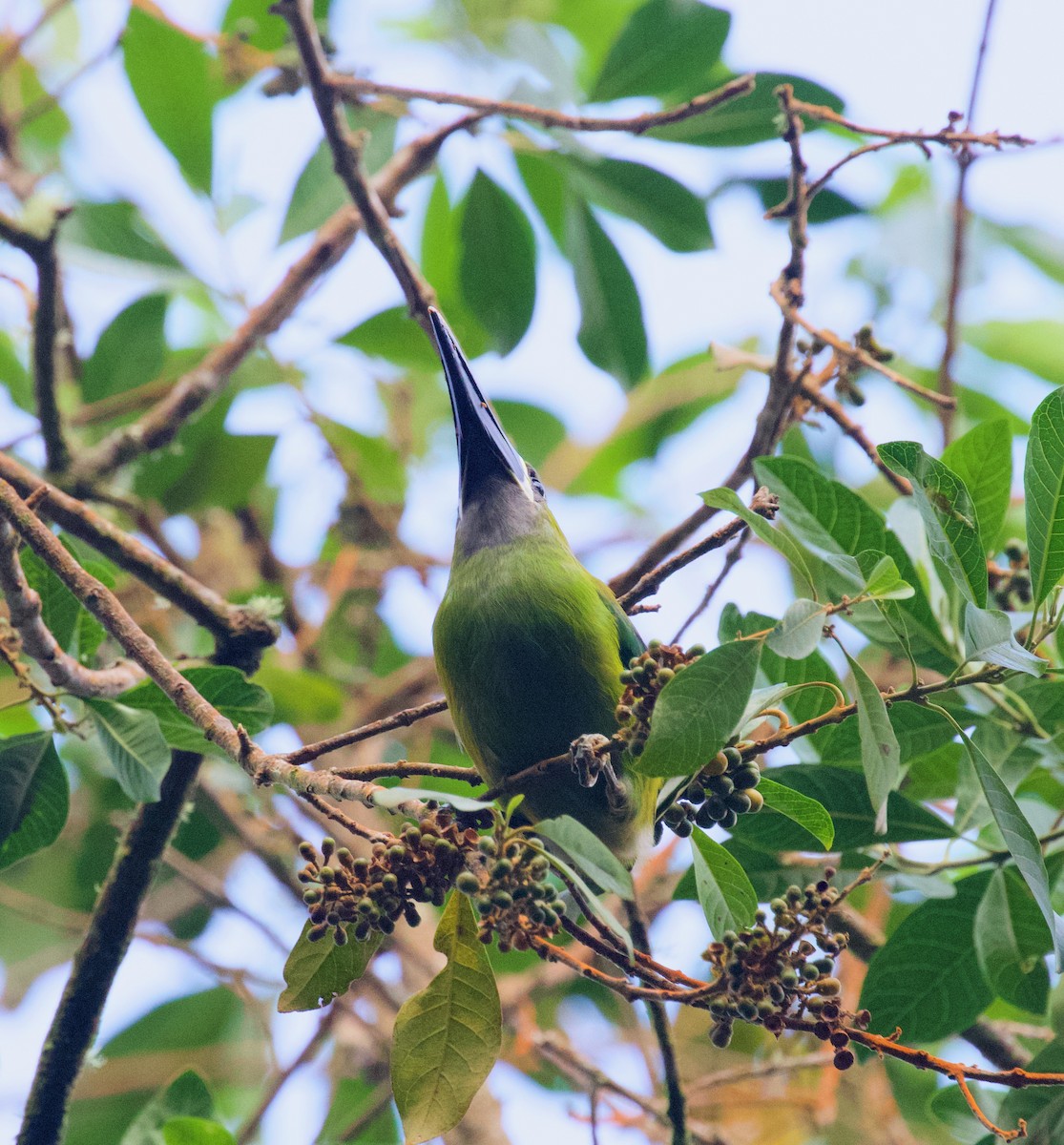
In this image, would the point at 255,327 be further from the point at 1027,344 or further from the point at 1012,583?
the point at 1027,344

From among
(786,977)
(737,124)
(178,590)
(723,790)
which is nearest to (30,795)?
(178,590)

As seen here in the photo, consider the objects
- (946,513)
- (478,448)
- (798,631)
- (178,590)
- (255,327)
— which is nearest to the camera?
(798,631)

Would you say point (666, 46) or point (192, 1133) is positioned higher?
point (666, 46)

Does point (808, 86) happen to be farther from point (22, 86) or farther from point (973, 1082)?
point (22, 86)

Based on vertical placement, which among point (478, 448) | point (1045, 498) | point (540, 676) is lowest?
point (540, 676)

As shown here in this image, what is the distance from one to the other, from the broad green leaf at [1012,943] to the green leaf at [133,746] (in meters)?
1.58

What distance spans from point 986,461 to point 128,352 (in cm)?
257

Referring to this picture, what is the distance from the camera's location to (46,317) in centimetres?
273

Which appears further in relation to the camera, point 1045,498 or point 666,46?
point 666,46

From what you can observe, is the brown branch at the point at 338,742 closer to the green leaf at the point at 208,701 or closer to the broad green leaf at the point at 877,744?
the green leaf at the point at 208,701

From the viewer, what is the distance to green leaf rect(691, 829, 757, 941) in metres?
1.83

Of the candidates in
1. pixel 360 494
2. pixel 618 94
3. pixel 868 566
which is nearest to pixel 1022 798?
pixel 868 566

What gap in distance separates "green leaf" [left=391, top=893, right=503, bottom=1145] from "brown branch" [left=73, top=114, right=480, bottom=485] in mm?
1913

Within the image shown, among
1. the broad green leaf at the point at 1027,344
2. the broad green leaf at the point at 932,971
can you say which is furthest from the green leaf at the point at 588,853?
the broad green leaf at the point at 1027,344
